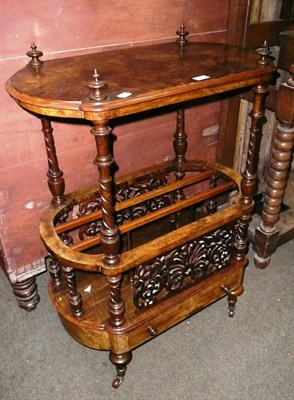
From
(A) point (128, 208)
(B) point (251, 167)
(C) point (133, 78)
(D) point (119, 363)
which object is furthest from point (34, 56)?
(D) point (119, 363)

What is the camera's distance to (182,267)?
1.61 metres

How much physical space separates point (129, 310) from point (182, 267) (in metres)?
0.29

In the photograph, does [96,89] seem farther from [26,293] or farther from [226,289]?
[26,293]

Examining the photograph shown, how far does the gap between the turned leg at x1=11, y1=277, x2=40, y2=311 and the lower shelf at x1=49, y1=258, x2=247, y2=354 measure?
0.28 m

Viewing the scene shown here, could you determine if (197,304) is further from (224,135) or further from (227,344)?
(224,135)

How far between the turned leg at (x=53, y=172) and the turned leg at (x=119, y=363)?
0.71 m

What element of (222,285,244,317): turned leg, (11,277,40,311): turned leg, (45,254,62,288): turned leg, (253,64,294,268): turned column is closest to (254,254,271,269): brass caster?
(253,64,294,268): turned column

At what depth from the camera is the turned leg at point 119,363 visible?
1.59 m

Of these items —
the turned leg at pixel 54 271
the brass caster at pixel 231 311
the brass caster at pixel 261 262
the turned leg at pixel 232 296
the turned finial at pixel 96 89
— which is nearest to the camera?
the turned finial at pixel 96 89

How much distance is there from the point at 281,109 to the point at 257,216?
2.51ft

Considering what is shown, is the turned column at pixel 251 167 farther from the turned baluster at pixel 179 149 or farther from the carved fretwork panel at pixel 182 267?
→ the turned baluster at pixel 179 149

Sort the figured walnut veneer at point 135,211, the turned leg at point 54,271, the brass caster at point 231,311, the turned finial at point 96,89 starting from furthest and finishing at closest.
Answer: the brass caster at point 231,311 → the turned leg at point 54,271 → the figured walnut veneer at point 135,211 → the turned finial at point 96,89

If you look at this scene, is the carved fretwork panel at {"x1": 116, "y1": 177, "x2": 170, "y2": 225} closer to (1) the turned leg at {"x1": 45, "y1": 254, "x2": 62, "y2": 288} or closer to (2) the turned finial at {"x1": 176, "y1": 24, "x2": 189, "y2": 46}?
(1) the turned leg at {"x1": 45, "y1": 254, "x2": 62, "y2": 288}

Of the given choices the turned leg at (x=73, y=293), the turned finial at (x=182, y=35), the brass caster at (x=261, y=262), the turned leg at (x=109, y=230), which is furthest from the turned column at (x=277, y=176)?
the turned leg at (x=73, y=293)
